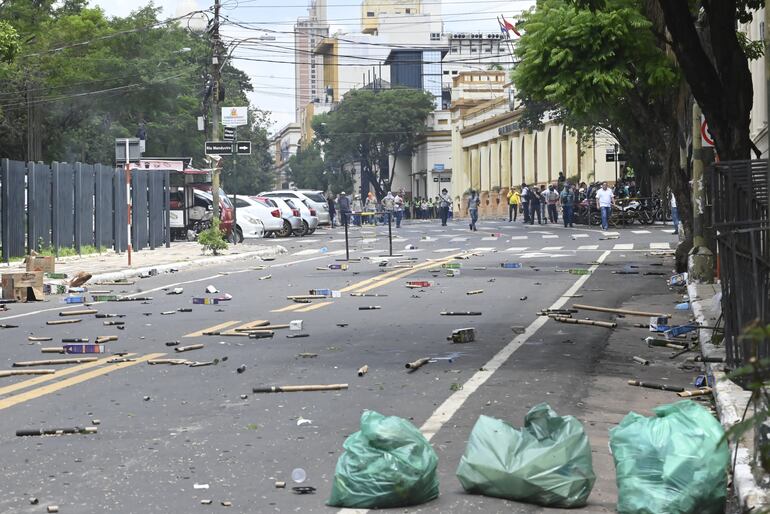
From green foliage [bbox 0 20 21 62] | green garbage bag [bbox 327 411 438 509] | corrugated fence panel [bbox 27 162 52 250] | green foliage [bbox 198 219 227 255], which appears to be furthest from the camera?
green foliage [bbox 198 219 227 255]

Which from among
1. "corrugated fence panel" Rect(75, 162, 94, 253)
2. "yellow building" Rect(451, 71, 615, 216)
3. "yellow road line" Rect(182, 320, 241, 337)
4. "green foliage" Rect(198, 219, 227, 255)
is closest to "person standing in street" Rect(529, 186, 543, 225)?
"yellow building" Rect(451, 71, 615, 216)

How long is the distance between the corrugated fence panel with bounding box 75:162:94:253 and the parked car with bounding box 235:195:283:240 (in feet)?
48.4

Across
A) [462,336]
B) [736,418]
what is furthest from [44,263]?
[736,418]

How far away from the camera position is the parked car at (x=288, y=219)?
163 ft

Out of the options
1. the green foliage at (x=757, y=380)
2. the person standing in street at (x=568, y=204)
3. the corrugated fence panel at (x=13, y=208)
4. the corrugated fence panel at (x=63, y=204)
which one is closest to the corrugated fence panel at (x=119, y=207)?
the corrugated fence panel at (x=63, y=204)

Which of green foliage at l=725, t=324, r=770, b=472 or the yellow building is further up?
the yellow building

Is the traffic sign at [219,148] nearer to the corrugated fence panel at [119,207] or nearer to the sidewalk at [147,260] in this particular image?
the sidewalk at [147,260]

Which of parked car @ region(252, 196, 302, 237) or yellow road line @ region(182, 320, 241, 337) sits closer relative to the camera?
yellow road line @ region(182, 320, 241, 337)

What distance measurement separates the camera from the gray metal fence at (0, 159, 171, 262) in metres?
28.9

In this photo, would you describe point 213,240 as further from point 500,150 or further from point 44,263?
point 500,150

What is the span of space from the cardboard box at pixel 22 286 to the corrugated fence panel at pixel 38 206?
10.4m

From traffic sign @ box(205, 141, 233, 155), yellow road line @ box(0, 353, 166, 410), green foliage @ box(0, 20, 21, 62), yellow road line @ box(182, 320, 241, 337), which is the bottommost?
yellow road line @ box(182, 320, 241, 337)

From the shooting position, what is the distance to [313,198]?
209ft

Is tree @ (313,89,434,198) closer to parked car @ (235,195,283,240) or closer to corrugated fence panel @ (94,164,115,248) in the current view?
parked car @ (235,195,283,240)
